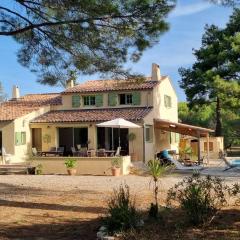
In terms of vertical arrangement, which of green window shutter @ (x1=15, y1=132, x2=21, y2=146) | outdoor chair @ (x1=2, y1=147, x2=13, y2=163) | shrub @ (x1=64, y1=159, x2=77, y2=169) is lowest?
shrub @ (x1=64, y1=159, x2=77, y2=169)

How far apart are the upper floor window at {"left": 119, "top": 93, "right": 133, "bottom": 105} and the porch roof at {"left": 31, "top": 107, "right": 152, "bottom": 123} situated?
29.1 inches

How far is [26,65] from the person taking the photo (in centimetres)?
1570

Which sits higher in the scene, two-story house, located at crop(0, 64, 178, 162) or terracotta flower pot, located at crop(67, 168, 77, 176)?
two-story house, located at crop(0, 64, 178, 162)

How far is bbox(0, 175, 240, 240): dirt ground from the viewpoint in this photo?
9.95m

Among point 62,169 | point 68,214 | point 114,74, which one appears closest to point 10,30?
point 114,74

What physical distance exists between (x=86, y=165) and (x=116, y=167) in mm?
1984

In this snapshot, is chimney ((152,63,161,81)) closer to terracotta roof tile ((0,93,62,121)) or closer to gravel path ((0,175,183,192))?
terracotta roof tile ((0,93,62,121))

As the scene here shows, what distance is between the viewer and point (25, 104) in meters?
38.3

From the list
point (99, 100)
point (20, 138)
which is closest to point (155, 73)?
point (99, 100)

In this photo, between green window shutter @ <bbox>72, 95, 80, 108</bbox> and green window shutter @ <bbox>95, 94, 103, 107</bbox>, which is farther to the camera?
green window shutter @ <bbox>72, 95, 80, 108</bbox>

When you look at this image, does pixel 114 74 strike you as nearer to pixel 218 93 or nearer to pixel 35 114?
pixel 35 114

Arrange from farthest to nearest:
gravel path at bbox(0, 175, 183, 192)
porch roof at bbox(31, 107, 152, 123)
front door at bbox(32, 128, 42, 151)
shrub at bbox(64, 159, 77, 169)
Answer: front door at bbox(32, 128, 42, 151)
porch roof at bbox(31, 107, 152, 123)
shrub at bbox(64, 159, 77, 169)
gravel path at bbox(0, 175, 183, 192)

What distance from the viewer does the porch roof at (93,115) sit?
32375 millimetres

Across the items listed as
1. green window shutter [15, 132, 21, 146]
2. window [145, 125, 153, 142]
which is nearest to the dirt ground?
window [145, 125, 153, 142]
